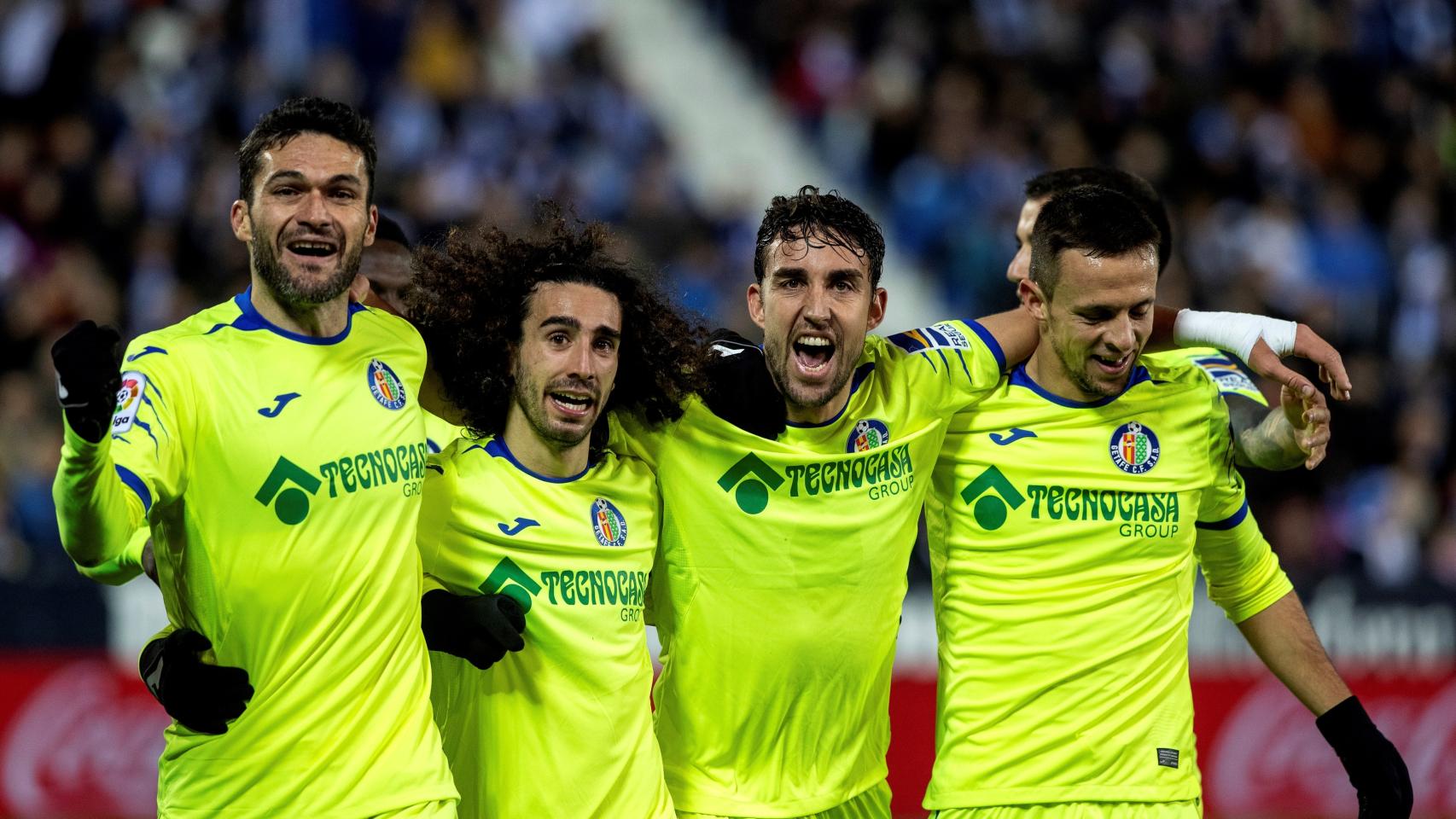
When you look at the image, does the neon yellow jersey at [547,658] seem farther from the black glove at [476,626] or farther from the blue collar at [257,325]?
the blue collar at [257,325]

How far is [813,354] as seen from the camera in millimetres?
5750

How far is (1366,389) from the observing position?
1488 cm

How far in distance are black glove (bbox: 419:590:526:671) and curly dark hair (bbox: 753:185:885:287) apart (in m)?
1.46

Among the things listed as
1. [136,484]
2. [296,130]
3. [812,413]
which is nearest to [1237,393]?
[812,413]

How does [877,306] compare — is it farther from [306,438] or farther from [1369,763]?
[1369,763]

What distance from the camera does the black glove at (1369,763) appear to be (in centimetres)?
629

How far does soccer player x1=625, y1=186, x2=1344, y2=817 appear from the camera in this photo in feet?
18.8

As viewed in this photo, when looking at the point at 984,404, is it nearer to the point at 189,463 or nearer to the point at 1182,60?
the point at 189,463

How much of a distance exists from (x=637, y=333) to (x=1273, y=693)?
7384 mm

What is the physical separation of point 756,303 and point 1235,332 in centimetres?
169

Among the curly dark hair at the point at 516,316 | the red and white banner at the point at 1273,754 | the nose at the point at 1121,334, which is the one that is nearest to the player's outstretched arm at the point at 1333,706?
the nose at the point at 1121,334

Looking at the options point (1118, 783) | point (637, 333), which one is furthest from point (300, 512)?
point (1118, 783)

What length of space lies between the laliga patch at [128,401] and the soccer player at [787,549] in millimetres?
1659

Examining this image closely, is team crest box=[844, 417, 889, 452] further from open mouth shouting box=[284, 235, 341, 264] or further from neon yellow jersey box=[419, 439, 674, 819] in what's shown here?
open mouth shouting box=[284, 235, 341, 264]
